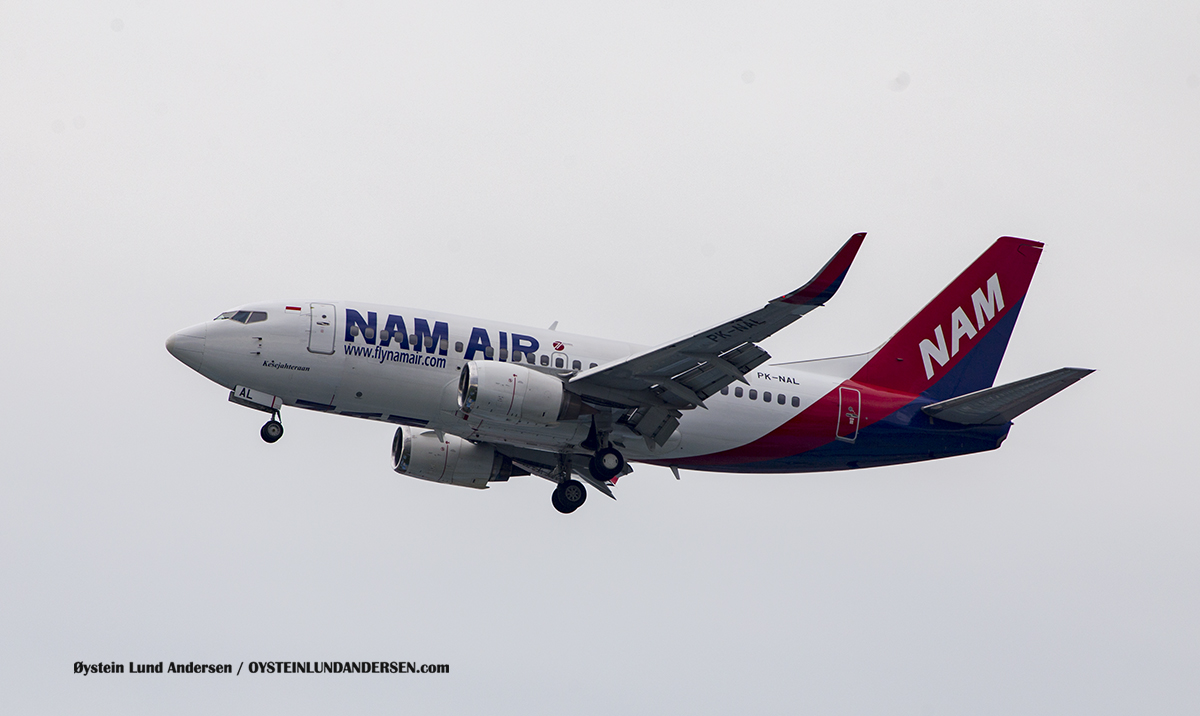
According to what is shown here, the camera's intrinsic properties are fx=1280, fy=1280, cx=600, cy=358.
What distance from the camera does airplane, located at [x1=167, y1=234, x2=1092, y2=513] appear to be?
3130 cm

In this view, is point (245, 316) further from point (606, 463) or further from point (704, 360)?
point (704, 360)

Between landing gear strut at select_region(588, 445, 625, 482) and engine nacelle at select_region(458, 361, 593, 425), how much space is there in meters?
2.10

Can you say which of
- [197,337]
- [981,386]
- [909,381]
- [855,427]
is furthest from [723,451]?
[197,337]

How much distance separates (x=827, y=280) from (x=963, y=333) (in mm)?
13485

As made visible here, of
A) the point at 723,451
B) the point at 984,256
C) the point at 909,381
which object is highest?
the point at 984,256

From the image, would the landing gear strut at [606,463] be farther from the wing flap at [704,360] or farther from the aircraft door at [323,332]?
the aircraft door at [323,332]

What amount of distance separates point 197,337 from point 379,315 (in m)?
4.48

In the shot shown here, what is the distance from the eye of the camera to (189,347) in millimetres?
31594

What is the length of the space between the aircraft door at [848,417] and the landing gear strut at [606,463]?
6.42 metres

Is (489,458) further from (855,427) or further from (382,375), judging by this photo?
(855,427)

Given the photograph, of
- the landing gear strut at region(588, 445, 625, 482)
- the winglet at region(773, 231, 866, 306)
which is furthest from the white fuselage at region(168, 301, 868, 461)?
the winglet at region(773, 231, 866, 306)

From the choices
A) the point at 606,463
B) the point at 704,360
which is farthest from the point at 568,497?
the point at 704,360

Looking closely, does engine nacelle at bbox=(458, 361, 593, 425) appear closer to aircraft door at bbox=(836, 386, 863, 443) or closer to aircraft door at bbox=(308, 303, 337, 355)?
aircraft door at bbox=(308, 303, 337, 355)

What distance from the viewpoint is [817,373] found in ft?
121
